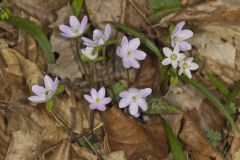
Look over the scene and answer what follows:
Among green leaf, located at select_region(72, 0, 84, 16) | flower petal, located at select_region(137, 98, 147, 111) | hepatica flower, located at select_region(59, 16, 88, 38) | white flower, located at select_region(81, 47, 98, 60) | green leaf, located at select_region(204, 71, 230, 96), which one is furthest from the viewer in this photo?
green leaf, located at select_region(72, 0, 84, 16)

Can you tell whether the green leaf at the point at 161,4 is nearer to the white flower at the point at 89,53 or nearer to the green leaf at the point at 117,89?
the green leaf at the point at 117,89

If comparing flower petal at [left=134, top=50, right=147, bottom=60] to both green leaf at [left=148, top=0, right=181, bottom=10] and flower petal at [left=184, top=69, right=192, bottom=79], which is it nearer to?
flower petal at [left=184, top=69, right=192, bottom=79]

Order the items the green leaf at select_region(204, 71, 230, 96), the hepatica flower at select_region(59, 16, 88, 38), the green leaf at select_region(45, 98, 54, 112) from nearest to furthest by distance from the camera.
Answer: the green leaf at select_region(45, 98, 54, 112) < the hepatica flower at select_region(59, 16, 88, 38) < the green leaf at select_region(204, 71, 230, 96)

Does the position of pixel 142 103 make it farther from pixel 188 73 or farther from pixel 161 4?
pixel 161 4

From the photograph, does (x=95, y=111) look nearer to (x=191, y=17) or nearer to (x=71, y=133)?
(x=71, y=133)

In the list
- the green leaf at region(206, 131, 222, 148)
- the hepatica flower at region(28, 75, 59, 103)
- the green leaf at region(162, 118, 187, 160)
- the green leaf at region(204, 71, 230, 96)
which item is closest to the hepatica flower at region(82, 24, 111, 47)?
the hepatica flower at region(28, 75, 59, 103)
